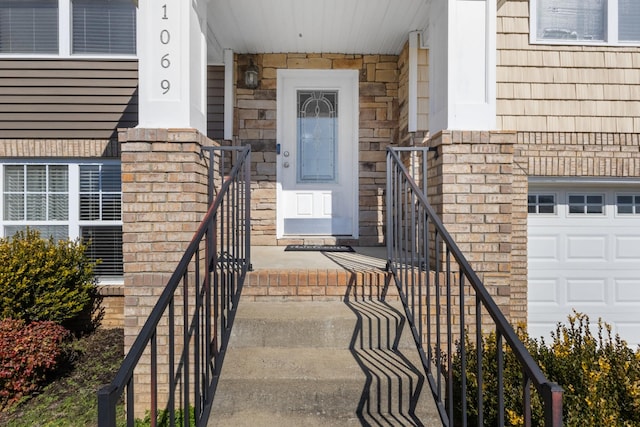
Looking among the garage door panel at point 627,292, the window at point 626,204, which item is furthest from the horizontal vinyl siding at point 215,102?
the garage door panel at point 627,292

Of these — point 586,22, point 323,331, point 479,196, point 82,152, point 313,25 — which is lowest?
point 323,331

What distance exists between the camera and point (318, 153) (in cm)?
463

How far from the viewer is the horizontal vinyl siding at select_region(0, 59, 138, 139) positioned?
14.6 feet

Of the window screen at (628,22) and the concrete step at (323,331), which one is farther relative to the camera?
the window screen at (628,22)

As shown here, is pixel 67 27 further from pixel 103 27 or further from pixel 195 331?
pixel 195 331

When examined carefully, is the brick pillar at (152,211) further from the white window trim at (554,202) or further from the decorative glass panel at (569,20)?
the decorative glass panel at (569,20)

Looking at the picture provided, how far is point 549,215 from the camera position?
432cm

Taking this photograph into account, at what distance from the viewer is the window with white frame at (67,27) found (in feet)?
14.8

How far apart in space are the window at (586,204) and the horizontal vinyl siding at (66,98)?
4.87m

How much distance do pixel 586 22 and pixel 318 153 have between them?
3.08m

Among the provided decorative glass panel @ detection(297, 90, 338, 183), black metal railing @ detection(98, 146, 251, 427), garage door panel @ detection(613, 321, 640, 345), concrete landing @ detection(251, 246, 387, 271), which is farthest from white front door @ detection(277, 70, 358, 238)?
garage door panel @ detection(613, 321, 640, 345)

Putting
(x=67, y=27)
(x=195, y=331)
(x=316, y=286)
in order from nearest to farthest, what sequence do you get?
(x=195, y=331) < (x=316, y=286) < (x=67, y=27)

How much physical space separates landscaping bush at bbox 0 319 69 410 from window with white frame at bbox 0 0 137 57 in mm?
3005

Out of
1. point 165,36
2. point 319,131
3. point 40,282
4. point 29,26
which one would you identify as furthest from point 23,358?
point 29,26
